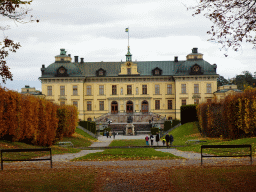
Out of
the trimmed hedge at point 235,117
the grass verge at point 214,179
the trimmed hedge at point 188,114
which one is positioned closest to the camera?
the grass verge at point 214,179

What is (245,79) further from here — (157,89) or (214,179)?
(214,179)

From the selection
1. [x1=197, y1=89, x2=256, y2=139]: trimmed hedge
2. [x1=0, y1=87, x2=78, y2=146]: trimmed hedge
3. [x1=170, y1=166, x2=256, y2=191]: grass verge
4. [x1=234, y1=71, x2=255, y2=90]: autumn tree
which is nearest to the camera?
[x1=170, y1=166, x2=256, y2=191]: grass verge

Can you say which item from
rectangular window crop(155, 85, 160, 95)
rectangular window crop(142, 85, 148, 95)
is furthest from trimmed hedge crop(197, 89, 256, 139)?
rectangular window crop(142, 85, 148, 95)

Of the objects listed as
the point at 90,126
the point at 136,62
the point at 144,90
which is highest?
the point at 136,62

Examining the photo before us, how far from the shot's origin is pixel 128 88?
2352 inches

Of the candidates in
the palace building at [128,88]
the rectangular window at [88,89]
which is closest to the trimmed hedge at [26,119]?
the palace building at [128,88]

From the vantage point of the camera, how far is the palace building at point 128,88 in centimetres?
5838

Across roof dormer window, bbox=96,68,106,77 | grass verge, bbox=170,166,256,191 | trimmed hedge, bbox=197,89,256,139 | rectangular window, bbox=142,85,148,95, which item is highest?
roof dormer window, bbox=96,68,106,77

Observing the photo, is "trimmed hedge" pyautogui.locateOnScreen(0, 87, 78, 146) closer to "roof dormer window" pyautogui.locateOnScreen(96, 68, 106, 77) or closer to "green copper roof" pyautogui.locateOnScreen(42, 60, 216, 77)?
"roof dormer window" pyautogui.locateOnScreen(96, 68, 106, 77)

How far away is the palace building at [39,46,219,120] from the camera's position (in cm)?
5838

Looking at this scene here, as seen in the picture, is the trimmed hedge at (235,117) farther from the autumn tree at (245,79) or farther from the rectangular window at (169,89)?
the autumn tree at (245,79)

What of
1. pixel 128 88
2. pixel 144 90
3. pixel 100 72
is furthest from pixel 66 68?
pixel 144 90

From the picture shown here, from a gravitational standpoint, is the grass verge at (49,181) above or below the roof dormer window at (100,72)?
below

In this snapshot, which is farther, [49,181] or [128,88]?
[128,88]
